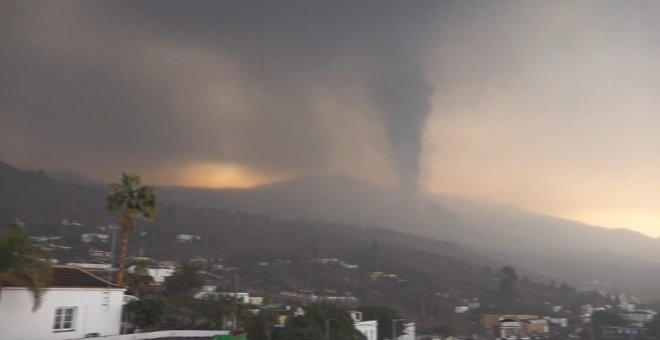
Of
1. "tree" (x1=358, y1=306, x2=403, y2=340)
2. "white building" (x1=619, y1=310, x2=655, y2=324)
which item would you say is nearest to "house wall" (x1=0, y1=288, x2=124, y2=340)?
"tree" (x1=358, y1=306, x2=403, y2=340)

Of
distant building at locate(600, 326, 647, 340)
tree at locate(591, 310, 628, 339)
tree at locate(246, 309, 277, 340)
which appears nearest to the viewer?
tree at locate(246, 309, 277, 340)

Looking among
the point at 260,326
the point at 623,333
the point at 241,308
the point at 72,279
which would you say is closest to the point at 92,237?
the point at 241,308

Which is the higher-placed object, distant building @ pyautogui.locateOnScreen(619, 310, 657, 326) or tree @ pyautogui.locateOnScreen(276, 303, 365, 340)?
tree @ pyautogui.locateOnScreen(276, 303, 365, 340)

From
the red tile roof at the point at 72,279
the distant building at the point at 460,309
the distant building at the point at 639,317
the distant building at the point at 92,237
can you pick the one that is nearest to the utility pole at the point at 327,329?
the red tile roof at the point at 72,279

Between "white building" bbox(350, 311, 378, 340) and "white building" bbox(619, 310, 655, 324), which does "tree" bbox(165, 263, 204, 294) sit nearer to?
"white building" bbox(350, 311, 378, 340)

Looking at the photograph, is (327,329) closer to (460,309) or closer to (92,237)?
(460,309)

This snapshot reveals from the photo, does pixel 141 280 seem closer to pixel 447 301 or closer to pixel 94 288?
pixel 94 288

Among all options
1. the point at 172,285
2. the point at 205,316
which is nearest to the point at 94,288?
the point at 205,316
